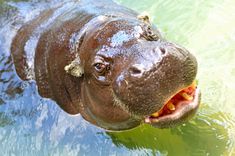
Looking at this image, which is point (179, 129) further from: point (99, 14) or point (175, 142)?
point (99, 14)

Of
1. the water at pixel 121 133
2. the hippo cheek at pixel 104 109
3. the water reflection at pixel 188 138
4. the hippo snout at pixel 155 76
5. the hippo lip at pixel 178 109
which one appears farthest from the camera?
the water at pixel 121 133

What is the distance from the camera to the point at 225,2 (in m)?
7.02

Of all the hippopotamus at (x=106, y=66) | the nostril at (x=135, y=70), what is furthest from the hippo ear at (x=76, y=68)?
the nostril at (x=135, y=70)

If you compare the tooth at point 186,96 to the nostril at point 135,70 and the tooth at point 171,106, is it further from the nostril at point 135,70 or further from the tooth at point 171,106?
the nostril at point 135,70

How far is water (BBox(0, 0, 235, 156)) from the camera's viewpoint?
5191 millimetres

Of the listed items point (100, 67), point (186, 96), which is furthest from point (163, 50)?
point (100, 67)

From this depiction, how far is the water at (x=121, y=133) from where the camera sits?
519 cm

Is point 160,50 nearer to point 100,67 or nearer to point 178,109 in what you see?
point 178,109

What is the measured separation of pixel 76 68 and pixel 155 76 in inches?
43.0

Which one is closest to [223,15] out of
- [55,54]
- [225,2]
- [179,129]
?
[225,2]

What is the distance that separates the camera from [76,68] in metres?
4.83

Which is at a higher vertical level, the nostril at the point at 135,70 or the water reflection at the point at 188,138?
the nostril at the point at 135,70

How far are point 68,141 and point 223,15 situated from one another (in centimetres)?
278

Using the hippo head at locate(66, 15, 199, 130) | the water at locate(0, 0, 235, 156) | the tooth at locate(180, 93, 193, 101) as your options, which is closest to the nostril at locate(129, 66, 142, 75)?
the hippo head at locate(66, 15, 199, 130)
